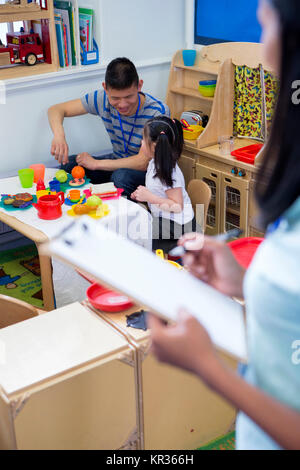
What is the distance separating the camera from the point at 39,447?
5.03 ft

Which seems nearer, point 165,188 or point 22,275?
point 165,188

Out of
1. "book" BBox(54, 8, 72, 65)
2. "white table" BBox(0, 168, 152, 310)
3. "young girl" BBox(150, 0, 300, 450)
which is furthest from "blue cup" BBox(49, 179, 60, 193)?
"young girl" BBox(150, 0, 300, 450)

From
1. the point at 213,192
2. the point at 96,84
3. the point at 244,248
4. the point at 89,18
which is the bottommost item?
the point at 213,192

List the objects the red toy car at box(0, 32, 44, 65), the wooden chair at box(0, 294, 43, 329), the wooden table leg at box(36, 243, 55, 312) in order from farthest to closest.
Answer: the red toy car at box(0, 32, 44, 65), the wooden table leg at box(36, 243, 55, 312), the wooden chair at box(0, 294, 43, 329)

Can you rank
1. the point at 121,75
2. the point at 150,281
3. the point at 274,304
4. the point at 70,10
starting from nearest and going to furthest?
the point at 274,304 → the point at 150,281 → the point at 121,75 → the point at 70,10

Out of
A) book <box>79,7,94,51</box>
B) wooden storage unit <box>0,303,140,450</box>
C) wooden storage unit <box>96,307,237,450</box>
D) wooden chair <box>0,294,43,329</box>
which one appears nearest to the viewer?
wooden storage unit <box>0,303,140,450</box>

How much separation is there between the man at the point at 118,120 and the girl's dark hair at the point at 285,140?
2.34 m

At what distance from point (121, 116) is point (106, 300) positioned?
1770 millimetres

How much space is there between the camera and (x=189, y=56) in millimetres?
3844

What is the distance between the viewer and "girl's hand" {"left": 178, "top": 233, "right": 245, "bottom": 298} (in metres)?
1.05

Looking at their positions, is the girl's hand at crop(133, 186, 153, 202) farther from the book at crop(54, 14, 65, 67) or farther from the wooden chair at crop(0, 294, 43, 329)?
the book at crop(54, 14, 65, 67)

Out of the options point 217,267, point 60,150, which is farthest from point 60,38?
point 217,267

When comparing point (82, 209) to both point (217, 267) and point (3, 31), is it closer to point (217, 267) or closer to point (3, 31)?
point (217, 267)

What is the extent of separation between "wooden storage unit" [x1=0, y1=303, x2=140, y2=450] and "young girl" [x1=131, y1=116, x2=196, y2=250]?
119 centimetres
